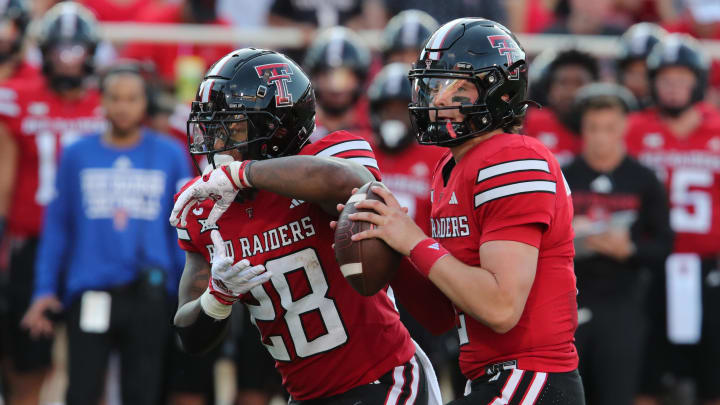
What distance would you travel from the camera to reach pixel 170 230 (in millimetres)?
6434

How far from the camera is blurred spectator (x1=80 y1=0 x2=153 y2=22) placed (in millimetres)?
8953

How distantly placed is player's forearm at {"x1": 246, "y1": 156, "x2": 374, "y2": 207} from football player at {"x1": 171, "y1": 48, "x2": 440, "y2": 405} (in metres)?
0.10

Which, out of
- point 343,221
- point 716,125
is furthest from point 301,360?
point 716,125

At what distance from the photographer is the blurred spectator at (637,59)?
8.01 meters

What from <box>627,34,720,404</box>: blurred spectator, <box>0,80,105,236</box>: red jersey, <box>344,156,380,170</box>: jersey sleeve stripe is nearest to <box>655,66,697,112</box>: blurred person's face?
<box>627,34,720,404</box>: blurred spectator

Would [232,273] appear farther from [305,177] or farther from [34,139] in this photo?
[34,139]

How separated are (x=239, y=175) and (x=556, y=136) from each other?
4255 millimetres

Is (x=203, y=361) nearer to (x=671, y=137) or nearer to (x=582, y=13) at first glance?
(x=671, y=137)

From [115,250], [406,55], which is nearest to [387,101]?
[406,55]

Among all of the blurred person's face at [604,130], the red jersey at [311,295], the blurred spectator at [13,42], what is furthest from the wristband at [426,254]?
Result: the blurred spectator at [13,42]

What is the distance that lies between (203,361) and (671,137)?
314 centimetres

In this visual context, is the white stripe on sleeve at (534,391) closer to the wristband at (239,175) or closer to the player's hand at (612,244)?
the wristband at (239,175)

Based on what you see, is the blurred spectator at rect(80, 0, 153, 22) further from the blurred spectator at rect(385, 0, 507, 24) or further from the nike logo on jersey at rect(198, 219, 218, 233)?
the nike logo on jersey at rect(198, 219, 218, 233)

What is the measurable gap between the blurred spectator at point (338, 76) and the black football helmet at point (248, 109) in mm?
3309
